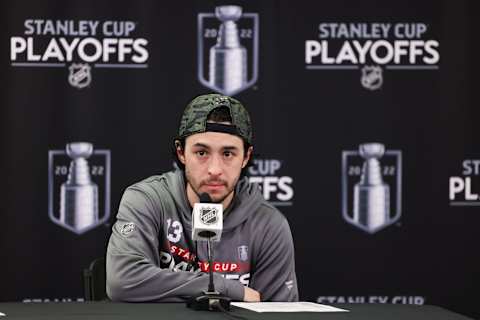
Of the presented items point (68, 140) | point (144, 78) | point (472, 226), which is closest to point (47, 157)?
point (68, 140)

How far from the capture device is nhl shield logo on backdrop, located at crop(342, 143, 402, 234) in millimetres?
4191

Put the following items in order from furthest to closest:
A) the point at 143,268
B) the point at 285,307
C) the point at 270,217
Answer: the point at 270,217 < the point at 143,268 < the point at 285,307

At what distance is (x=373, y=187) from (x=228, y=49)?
3.37 feet

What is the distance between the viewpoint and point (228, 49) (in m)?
4.18

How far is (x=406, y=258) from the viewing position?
13.8 feet

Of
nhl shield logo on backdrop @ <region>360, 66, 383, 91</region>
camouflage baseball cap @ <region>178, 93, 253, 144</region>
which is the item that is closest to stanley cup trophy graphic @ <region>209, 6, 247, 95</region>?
nhl shield logo on backdrop @ <region>360, 66, 383, 91</region>

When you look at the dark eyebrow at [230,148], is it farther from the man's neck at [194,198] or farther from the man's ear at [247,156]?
the man's neck at [194,198]

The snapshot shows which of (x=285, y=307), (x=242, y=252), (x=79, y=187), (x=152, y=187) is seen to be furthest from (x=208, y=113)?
(x=79, y=187)

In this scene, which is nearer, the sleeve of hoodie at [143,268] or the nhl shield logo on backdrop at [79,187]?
the sleeve of hoodie at [143,268]

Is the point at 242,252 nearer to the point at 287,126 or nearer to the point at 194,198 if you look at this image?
the point at 194,198

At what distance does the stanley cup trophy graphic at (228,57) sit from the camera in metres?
4.17

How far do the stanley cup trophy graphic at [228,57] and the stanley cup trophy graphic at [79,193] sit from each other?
29.1 inches

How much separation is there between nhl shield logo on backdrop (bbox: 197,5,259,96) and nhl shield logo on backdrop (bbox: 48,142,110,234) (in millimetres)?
673

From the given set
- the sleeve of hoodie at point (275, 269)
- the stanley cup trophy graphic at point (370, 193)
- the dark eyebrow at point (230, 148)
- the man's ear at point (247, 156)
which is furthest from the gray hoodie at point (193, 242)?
the stanley cup trophy graphic at point (370, 193)
